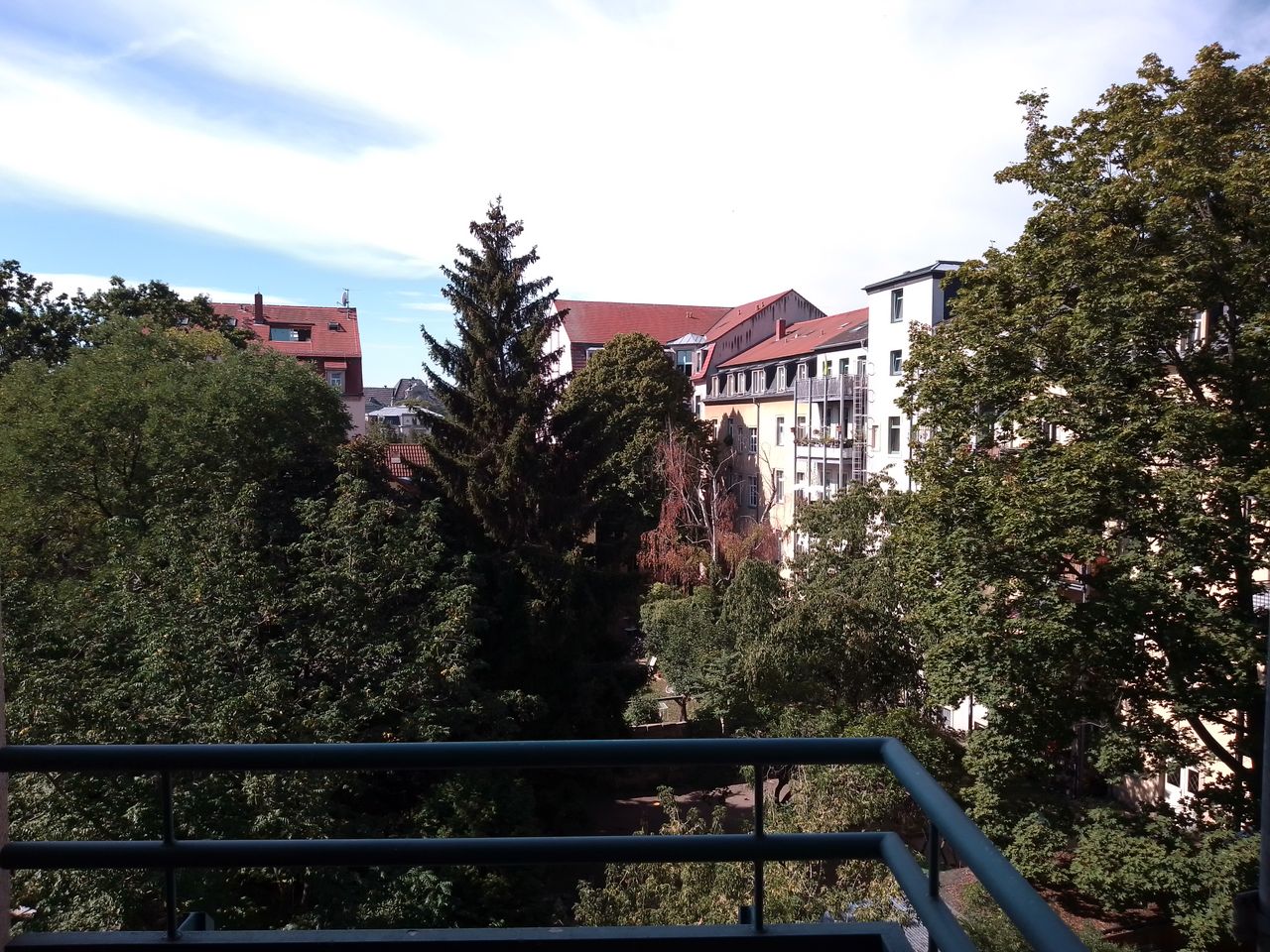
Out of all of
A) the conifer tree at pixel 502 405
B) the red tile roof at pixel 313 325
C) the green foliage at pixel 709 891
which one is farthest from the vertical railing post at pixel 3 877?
the red tile roof at pixel 313 325

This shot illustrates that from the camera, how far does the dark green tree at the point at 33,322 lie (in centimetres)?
2544

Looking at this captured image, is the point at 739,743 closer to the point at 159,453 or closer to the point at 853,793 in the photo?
the point at 853,793

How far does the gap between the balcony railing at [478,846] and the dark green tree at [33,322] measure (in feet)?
90.7

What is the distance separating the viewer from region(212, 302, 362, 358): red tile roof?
1807 inches

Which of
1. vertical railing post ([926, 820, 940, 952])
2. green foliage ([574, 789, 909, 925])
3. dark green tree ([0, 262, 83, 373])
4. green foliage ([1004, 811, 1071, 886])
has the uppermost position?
dark green tree ([0, 262, 83, 373])

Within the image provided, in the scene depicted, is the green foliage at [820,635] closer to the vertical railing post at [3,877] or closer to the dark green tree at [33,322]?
the vertical railing post at [3,877]

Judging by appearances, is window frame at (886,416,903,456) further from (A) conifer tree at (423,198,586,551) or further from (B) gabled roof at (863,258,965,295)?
(A) conifer tree at (423,198,586,551)

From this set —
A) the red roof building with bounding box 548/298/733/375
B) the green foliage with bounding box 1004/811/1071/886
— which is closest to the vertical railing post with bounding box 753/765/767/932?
the green foliage with bounding box 1004/811/1071/886

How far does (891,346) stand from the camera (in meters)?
29.3

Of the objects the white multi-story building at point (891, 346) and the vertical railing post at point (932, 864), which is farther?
the white multi-story building at point (891, 346)

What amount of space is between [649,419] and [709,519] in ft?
18.2

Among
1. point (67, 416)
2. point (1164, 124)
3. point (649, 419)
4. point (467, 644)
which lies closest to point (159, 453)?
point (67, 416)

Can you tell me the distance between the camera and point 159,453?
17.4 m

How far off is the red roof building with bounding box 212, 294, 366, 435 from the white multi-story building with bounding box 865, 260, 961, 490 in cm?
2608
